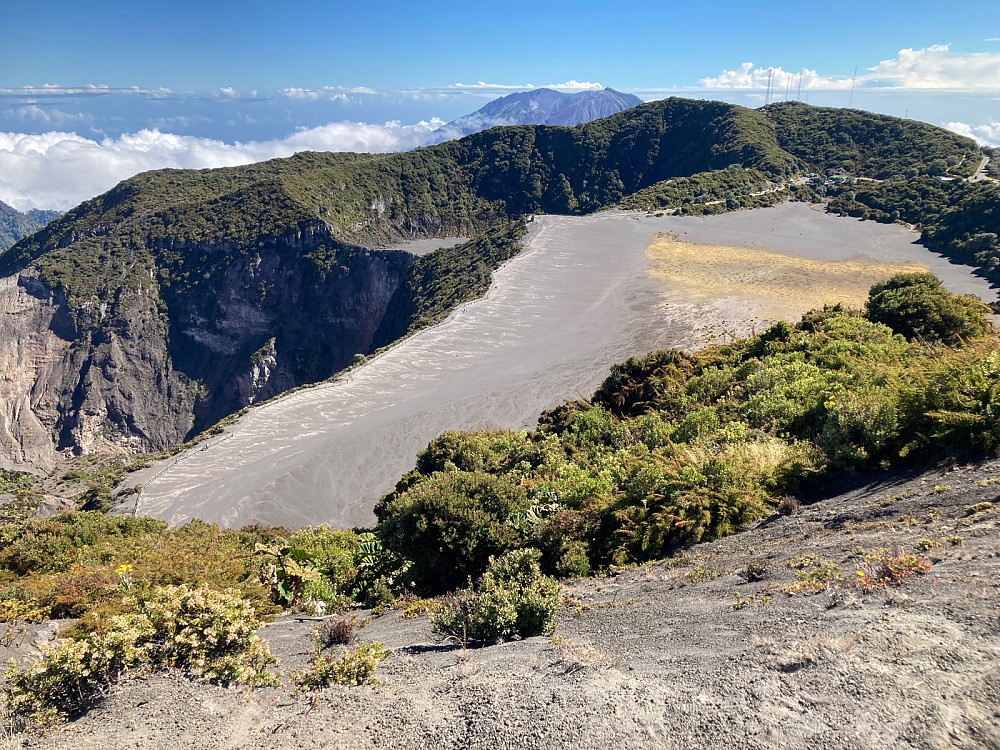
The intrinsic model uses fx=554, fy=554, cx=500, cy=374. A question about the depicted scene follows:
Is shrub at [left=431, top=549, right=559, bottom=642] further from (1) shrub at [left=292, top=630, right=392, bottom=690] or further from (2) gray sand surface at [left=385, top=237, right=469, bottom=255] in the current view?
(2) gray sand surface at [left=385, top=237, right=469, bottom=255]

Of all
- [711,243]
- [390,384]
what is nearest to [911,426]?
[390,384]

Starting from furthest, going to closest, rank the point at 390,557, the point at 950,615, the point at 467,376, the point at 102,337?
the point at 102,337 → the point at 467,376 → the point at 390,557 → the point at 950,615

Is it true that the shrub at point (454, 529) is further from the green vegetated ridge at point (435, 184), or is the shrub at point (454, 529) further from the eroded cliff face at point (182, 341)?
the green vegetated ridge at point (435, 184)

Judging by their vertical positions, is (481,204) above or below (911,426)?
above

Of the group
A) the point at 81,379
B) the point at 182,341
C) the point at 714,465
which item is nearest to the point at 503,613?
the point at 714,465

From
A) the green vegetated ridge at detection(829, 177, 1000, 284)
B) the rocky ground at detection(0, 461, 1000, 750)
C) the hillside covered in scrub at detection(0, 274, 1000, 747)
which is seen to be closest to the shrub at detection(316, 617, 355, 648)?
the hillside covered in scrub at detection(0, 274, 1000, 747)

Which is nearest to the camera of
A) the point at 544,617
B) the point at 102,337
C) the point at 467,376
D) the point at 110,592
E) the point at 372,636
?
the point at 544,617

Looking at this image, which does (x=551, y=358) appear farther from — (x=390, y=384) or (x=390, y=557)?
(x=390, y=557)
